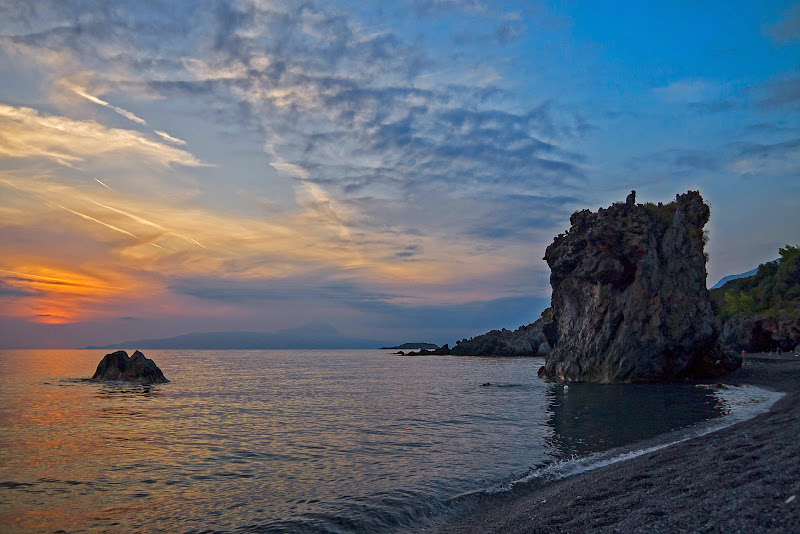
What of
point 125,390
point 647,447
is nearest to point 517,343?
point 125,390

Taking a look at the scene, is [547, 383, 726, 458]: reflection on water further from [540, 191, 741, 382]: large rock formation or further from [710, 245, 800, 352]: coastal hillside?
[710, 245, 800, 352]: coastal hillside

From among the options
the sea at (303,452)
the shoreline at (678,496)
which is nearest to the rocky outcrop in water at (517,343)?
the sea at (303,452)

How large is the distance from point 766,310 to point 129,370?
139562mm

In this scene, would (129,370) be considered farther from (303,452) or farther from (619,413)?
(619,413)

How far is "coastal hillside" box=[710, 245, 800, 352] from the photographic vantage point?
97.0m

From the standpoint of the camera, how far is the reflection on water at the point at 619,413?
895 inches

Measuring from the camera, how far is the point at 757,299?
130 metres

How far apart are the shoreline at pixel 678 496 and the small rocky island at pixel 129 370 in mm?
52283

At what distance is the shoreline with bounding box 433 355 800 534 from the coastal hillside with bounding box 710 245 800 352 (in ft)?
346

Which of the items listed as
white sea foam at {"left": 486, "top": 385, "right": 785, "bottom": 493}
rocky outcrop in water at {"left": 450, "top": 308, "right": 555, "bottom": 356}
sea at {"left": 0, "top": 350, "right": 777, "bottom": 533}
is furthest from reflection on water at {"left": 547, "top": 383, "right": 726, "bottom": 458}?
rocky outcrop in water at {"left": 450, "top": 308, "right": 555, "bottom": 356}

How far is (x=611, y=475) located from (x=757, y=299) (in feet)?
497

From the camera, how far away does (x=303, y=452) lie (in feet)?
67.9

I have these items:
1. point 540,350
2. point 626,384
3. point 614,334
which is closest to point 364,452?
point 626,384

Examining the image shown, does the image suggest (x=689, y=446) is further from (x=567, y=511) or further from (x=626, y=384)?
(x=626, y=384)
